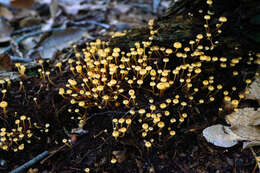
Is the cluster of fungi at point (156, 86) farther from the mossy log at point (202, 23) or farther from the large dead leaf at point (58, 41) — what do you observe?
the large dead leaf at point (58, 41)

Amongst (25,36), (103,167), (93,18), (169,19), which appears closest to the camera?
(103,167)

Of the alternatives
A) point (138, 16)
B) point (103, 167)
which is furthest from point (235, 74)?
point (138, 16)

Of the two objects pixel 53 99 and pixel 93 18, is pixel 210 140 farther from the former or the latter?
pixel 93 18

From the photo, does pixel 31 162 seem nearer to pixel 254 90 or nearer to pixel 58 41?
pixel 58 41

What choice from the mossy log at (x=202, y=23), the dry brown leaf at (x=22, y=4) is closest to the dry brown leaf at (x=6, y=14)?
the dry brown leaf at (x=22, y=4)

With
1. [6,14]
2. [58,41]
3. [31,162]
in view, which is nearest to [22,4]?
[6,14]

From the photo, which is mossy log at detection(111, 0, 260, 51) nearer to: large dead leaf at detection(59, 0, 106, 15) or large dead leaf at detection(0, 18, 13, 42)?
large dead leaf at detection(0, 18, 13, 42)
